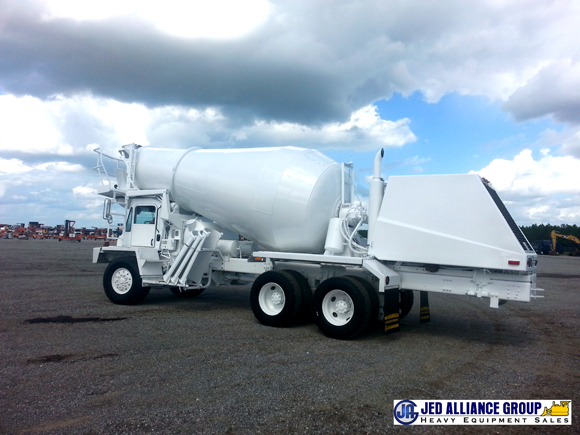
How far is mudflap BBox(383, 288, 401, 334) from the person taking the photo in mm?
7816

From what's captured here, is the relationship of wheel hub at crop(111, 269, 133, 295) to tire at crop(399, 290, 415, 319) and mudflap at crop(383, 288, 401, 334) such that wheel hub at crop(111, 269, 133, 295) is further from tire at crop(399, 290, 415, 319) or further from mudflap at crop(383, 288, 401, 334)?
tire at crop(399, 290, 415, 319)

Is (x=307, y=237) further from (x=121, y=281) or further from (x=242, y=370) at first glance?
(x=121, y=281)

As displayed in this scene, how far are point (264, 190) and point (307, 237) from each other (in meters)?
1.38

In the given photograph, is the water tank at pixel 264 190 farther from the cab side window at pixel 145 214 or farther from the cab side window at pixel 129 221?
the cab side window at pixel 129 221

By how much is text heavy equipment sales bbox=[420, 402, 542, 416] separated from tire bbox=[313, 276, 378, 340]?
2755 millimetres

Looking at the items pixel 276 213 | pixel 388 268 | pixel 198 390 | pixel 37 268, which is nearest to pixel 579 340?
pixel 388 268

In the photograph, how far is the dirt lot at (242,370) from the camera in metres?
4.26

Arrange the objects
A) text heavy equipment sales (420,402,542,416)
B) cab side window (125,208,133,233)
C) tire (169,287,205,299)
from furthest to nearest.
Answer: tire (169,287,205,299), cab side window (125,208,133,233), text heavy equipment sales (420,402,542,416)

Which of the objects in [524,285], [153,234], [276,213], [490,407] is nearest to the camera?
[490,407]

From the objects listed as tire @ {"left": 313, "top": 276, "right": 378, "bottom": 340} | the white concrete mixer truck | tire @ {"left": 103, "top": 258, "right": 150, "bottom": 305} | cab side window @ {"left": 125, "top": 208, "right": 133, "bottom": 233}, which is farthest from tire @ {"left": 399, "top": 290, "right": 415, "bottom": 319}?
cab side window @ {"left": 125, "top": 208, "right": 133, "bottom": 233}

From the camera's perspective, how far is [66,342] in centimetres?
704

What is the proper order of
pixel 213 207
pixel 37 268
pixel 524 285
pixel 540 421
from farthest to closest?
pixel 37 268
pixel 213 207
pixel 524 285
pixel 540 421

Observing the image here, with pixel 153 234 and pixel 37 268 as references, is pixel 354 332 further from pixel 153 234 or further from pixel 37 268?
pixel 37 268

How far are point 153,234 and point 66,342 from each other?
4.22 meters
